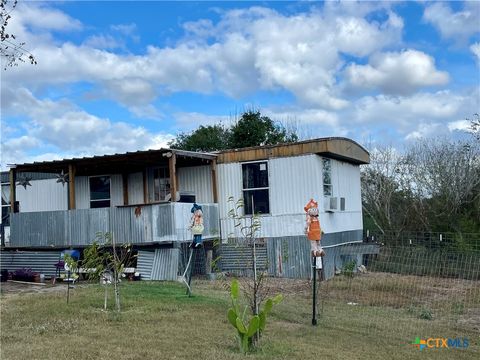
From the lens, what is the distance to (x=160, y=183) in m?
16.6

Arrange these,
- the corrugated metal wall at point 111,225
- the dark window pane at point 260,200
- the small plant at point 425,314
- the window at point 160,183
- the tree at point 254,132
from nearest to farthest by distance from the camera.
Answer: the small plant at point 425,314, the corrugated metal wall at point 111,225, the dark window pane at point 260,200, the window at point 160,183, the tree at point 254,132

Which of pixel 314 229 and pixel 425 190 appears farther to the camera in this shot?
pixel 425 190

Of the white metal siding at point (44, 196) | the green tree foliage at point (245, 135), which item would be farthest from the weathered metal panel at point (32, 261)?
Result: the green tree foliage at point (245, 135)

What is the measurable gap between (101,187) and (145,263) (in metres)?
4.44

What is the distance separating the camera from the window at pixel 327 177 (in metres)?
15.5

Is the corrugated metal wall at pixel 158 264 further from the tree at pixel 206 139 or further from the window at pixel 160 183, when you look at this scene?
the tree at pixel 206 139

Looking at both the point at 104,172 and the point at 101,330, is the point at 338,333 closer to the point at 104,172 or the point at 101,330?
the point at 101,330

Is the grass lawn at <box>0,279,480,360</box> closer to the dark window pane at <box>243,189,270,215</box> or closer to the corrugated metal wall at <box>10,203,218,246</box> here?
the corrugated metal wall at <box>10,203,218,246</box>

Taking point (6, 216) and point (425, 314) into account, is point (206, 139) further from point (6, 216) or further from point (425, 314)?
point (425, 314)

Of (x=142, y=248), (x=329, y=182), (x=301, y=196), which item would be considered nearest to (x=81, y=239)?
(x=142, y=248)

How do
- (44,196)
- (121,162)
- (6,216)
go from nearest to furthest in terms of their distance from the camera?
(121,162) → (44,196) → (6,216)

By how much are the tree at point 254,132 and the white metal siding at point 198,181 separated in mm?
10404

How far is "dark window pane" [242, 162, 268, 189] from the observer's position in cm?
1540

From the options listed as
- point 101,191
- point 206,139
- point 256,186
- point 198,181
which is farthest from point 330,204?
point 206,139
